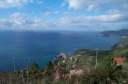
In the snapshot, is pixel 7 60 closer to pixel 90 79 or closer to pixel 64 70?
pixel 64 70

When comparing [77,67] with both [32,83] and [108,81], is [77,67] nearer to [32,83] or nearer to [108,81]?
[32,83]

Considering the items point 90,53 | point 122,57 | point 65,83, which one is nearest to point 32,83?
point 65,83

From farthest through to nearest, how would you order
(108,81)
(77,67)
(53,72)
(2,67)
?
(2,67) → (77,67) → (53,72) → (108,81)

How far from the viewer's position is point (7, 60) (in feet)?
543

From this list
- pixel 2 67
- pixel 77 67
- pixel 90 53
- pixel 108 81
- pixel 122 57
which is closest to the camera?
pixel 108 81

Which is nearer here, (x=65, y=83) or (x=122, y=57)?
(x=65, y=83)

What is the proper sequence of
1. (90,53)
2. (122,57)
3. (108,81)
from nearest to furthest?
1. (108,81)
2. (122,57)
3. (90,53)

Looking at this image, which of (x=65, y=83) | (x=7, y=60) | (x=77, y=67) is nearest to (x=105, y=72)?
(x=65, y=83)

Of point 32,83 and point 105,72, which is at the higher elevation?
point 105,72

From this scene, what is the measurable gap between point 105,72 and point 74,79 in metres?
17.0

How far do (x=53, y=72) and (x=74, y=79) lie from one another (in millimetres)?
5294

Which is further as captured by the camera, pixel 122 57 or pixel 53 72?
pixel 122 57

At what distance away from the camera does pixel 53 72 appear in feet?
220

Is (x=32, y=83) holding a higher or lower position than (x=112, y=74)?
lower
